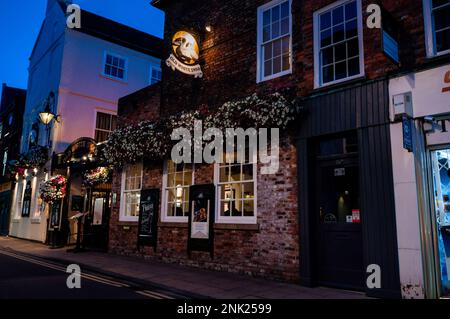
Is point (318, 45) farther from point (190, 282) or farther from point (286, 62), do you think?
point (190, 282)

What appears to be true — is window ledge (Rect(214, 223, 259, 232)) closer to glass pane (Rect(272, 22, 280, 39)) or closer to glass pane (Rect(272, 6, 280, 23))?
glass pane (Rect(272, 22, 280, 39))

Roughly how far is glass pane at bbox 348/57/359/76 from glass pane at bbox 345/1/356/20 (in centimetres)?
98

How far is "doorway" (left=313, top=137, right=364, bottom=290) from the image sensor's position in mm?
7281

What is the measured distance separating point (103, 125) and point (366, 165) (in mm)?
15328

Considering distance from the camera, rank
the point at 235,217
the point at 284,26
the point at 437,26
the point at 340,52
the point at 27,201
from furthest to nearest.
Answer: the point at 27,201 < the point at 235,217 < the point at 284,26 < the point at 340,52 < the point at 437,26

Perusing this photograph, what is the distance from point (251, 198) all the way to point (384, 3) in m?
5.11

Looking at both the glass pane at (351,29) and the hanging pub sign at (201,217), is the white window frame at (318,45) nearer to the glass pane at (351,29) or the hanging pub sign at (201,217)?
the glass pane at (351,29)

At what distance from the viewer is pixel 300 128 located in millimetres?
8289

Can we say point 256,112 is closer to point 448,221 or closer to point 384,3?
point 384,3

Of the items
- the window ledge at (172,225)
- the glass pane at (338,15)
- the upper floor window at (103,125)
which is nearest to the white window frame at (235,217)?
the window ledge at (172,225)

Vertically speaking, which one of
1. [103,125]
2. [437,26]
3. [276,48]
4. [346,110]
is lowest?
[346,110]

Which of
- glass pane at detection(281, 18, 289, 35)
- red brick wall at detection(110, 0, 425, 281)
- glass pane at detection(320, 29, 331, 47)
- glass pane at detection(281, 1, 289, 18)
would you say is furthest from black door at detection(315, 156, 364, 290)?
glass pane at detection(281, 1, 289, 18)

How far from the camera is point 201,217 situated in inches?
396

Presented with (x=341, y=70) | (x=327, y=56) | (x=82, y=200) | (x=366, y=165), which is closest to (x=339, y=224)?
(x=366, y=165)
